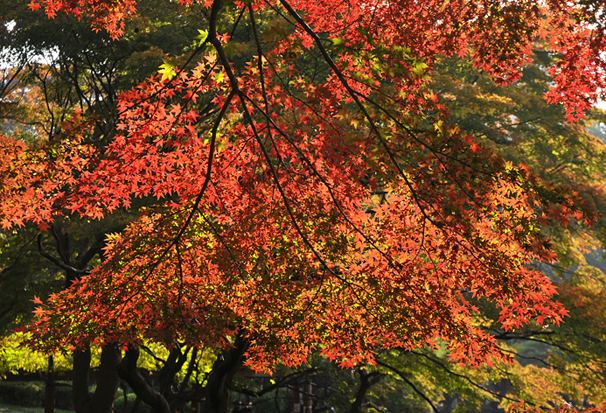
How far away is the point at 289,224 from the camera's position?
4.98 metres

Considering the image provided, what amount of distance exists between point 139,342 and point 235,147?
2671 mm

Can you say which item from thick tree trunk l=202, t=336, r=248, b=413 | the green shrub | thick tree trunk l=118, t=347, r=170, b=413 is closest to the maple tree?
thick tree trunk l=202, t=336, r=248, b=413

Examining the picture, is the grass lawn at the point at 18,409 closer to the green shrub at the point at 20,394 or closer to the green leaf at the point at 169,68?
the green shrub at the point at 20,394

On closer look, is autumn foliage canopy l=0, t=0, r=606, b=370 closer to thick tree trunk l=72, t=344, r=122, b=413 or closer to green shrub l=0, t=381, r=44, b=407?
thick tree trunk l=72, t=344, r=122, b=413

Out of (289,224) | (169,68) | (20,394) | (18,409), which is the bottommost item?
(18,409)

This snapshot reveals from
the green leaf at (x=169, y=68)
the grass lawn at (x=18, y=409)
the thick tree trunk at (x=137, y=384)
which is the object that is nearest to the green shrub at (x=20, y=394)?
the grass lawn at (x=18, y=409)

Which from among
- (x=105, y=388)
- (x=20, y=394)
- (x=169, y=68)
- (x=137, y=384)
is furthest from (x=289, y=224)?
(x=20, y=394)

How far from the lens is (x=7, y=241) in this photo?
39.2 feet

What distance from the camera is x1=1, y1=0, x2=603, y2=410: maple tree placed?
14.0 ft

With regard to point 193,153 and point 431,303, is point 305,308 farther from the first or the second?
point 193,153

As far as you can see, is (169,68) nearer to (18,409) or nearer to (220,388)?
(220,388)

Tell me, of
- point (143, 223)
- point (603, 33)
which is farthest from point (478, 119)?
point (143, 223)

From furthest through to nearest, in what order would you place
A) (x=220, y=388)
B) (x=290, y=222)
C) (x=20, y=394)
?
1. (x=20, y=394)
2. (x=220, y=388)
3. (x=290, y=222)

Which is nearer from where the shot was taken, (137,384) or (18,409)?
(137,384)
